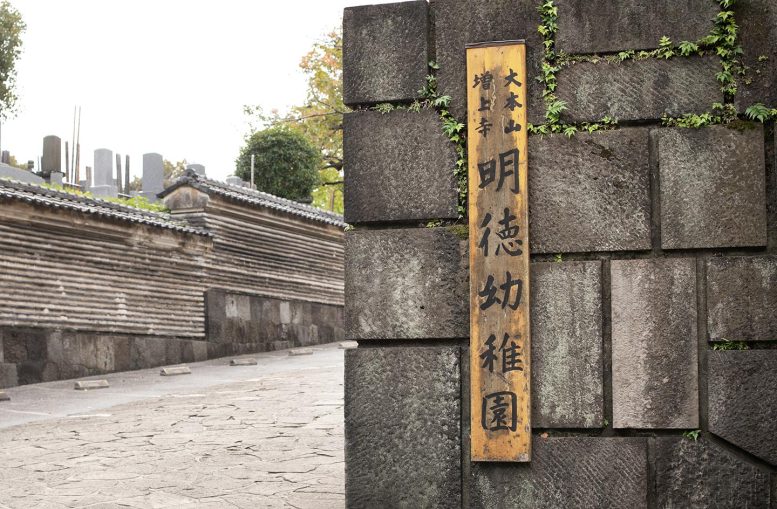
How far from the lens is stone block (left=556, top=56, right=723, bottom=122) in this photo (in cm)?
464

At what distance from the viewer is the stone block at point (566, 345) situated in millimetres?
4602

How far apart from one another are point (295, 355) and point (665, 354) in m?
14.6

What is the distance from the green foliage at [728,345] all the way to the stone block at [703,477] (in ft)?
1.58

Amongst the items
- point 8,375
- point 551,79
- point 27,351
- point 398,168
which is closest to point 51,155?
point 27,351

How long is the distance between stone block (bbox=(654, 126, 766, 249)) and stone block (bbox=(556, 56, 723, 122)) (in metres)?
0.16

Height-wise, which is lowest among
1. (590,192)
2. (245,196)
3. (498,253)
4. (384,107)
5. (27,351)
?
(27,351)

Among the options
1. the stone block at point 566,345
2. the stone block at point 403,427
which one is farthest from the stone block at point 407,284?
the stone block at point 566,345

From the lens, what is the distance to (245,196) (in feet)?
65.0

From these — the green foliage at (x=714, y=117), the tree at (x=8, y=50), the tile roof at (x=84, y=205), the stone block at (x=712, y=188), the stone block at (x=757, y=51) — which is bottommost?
the stone block at (x=712, y=188)

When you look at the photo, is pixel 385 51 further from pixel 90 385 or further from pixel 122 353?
pixel 122 353

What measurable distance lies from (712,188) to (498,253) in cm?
114

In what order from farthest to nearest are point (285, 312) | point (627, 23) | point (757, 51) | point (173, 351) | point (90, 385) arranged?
point (285, 312) → point (173, 351) → point (90, 385) → point (627, 23) → point (757, 51)

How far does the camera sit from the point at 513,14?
4.80 metres

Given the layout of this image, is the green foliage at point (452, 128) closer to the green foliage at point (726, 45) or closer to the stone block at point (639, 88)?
the stone block at point (639, 88)
